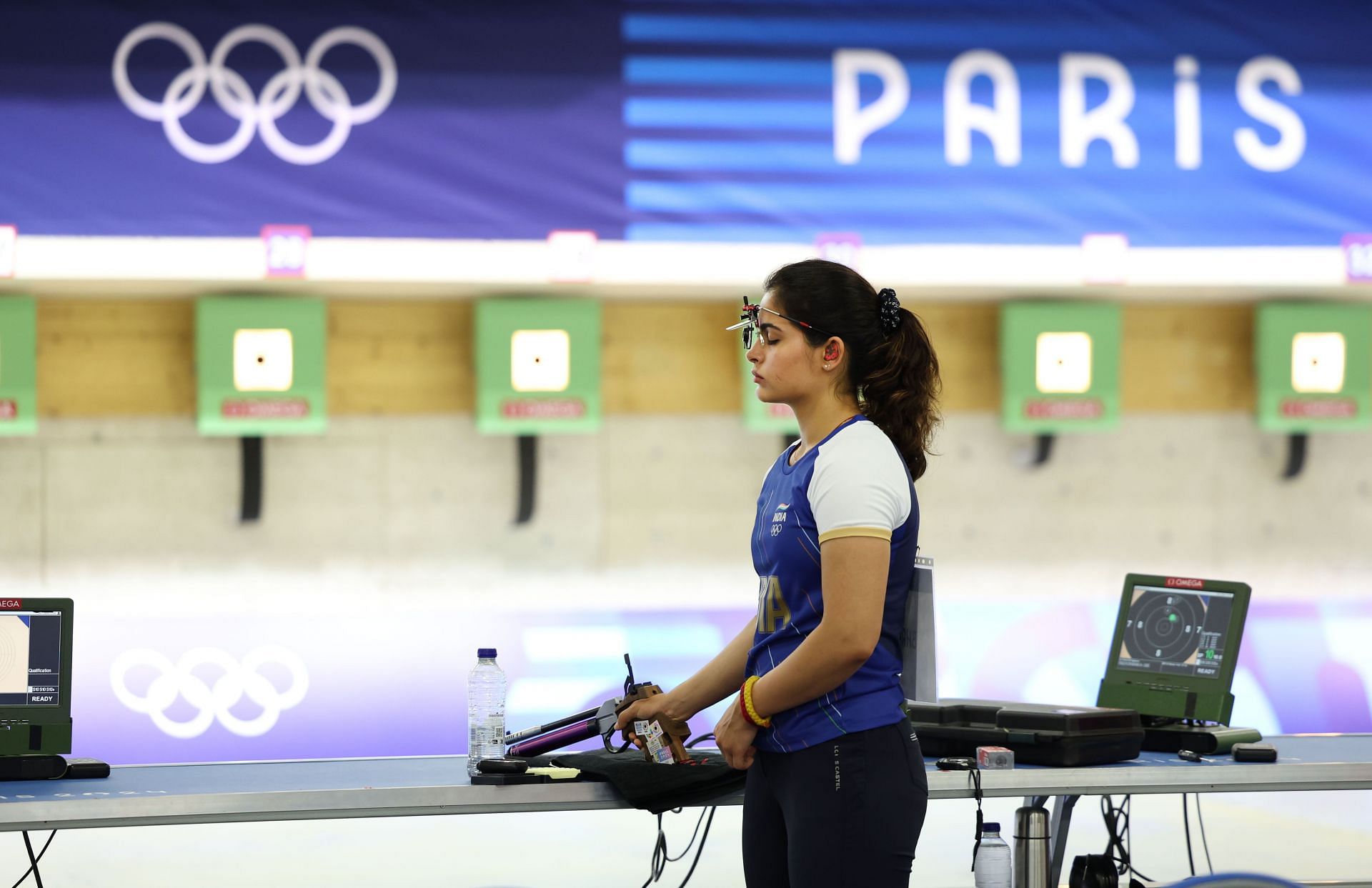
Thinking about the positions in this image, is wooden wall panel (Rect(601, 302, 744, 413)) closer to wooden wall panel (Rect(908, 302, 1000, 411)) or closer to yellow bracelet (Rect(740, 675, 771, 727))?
wooden wall panel (Rect(908, 302, 1000, 411))

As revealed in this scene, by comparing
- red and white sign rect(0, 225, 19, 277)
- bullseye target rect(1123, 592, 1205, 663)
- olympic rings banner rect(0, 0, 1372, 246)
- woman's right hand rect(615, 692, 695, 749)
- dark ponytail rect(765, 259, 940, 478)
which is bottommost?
woman's right hand rect(615, 692, 695, 749)

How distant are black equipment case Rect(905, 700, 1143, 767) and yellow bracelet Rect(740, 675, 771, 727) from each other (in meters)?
0.76

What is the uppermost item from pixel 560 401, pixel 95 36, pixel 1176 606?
pixel 95 36

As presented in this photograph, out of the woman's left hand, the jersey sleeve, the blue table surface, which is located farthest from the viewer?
the blue table surface

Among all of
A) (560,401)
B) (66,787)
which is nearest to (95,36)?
(560,401)

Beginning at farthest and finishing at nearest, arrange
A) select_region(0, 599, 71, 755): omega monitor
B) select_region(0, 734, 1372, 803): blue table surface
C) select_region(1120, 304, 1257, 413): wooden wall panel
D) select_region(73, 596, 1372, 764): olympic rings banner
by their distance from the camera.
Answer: select_region(1120, 304, 1257, 413): wooden wall panel → select_region(73, 596, 1372, 764): olympic rings banner → select_region(0, 599, 71, 755): omega monitor → select_region(0, 734, 1372, 803): blue table surface

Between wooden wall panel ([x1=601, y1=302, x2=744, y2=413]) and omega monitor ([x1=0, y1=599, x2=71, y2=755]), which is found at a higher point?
wooden wall panel ([x1=601, y1=302, x2=744, y2=413])

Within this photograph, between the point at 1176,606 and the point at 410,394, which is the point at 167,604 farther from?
the point at 1176,606

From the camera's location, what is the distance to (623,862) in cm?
370

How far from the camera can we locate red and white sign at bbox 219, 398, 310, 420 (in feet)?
12.6

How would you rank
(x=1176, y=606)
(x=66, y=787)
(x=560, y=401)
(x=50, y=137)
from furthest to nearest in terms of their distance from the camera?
(x=560, y=401), (x=50, y=137), (x=1176, y=606), (x=66, y=787)

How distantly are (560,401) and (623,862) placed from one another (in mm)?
1314

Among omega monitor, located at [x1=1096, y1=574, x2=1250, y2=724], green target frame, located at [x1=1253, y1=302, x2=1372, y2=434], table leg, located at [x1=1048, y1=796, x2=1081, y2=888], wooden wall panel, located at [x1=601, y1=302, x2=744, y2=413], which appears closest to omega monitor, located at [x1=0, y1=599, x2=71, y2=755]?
table leg, located at [x1=1048, y1=796, x2=1081, y2=888]

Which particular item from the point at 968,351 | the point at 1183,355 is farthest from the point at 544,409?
the point at 1183,355
